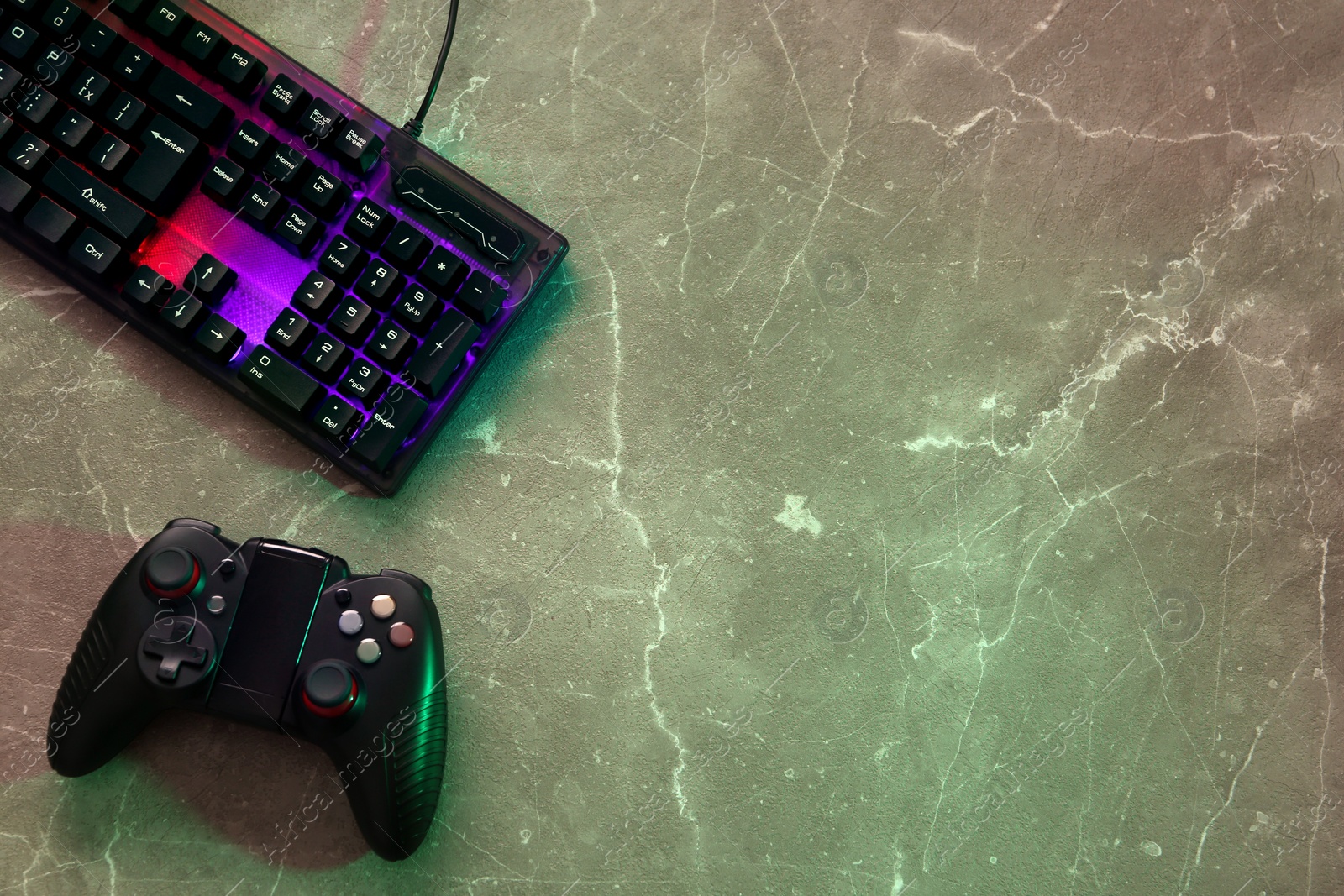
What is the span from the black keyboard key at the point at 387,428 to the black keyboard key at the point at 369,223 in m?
0.15

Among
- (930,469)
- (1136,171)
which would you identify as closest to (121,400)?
(930,469)

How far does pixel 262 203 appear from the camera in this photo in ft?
2.88

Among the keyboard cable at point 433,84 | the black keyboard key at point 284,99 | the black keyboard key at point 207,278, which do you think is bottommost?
the black keyboard key at point 207,278

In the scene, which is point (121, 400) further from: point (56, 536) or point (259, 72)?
point (259, 72)

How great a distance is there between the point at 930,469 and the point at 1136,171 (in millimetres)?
423

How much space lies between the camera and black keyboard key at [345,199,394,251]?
886 mm

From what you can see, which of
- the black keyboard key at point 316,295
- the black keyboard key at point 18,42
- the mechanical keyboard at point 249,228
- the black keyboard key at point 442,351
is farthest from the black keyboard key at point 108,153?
the black keyboard key at point 442,351

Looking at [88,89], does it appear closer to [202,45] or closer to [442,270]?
[202,45]

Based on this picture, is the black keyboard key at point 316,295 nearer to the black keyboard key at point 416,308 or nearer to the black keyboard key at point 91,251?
the black keyboard key at point 416,308

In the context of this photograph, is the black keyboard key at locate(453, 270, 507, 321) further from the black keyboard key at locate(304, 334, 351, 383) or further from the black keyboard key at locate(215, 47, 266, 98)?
the black keyboard key at locate(215, 47, 266, 98)

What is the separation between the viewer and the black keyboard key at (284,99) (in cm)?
89

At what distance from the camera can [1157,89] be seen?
41.7 inches

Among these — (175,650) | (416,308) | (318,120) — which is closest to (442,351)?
(416,308)

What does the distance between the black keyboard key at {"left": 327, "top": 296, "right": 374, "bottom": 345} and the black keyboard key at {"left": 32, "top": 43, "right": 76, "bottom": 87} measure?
0.34 meters
